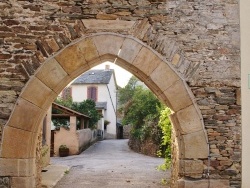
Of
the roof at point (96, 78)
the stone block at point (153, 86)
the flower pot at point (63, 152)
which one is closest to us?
the stone block at point (153, 86)

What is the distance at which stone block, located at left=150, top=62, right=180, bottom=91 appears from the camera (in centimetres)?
498

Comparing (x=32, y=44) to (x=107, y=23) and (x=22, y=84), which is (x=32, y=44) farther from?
(x=107, y=23)

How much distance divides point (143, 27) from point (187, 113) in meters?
1.38

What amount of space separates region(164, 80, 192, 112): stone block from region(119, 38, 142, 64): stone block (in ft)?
2.28

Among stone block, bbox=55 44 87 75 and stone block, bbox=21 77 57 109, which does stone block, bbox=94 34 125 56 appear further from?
stone block, bbox=21 77 57 109

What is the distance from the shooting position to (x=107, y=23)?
4961 millimetres

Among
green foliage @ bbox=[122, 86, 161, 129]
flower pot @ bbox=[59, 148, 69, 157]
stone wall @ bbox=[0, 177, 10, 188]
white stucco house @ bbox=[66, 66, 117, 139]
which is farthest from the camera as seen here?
white stucco house @ bbox=[66, 66, 117, 139]

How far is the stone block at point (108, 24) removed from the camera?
495 cm

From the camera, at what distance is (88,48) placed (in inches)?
194

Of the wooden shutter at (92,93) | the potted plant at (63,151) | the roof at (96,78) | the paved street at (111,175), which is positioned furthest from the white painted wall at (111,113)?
the paved street at (111,175)

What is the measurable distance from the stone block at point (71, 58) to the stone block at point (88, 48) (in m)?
0.04

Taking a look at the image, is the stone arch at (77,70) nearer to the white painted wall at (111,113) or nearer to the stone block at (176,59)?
the stone block at (176,59)

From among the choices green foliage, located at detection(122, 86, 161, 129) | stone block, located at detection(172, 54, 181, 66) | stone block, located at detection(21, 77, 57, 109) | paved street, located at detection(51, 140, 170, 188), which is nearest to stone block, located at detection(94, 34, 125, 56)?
stone block, located at detection(172, 54, 181, 66)

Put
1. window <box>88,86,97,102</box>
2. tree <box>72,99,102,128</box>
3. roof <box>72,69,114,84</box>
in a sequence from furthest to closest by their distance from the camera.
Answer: roof <box>72,69,114,84</box> → window <box>88,86,97,102</box> → tree <box>72,99,102,128</box>
